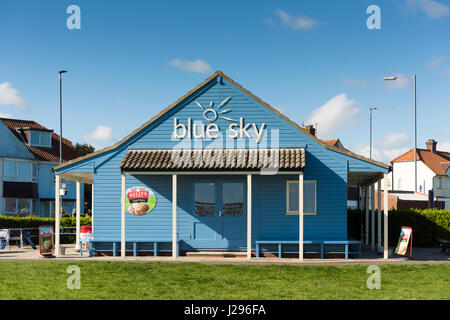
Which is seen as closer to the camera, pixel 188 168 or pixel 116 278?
pixel 116 278

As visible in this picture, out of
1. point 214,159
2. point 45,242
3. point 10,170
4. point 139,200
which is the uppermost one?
point 214,159

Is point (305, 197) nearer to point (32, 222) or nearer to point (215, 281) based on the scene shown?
point (215, 281)

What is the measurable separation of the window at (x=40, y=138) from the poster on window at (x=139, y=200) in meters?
31.1

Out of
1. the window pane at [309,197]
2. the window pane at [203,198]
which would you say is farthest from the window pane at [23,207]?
the window pane at [309,197]

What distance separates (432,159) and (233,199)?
56.7m

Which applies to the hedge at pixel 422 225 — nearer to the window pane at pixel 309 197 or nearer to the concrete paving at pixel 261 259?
the concrete paving at pixel 261 259

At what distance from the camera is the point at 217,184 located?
61.9 feet

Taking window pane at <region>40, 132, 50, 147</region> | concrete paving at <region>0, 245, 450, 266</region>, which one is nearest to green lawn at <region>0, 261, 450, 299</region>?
concrete paving at <region>0, 245, 450, 266</region>

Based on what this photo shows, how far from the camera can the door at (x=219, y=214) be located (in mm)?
18672

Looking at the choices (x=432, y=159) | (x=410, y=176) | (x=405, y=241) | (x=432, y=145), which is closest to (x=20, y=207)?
(x=405, y=241)

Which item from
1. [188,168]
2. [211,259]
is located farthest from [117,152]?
[211,259]
